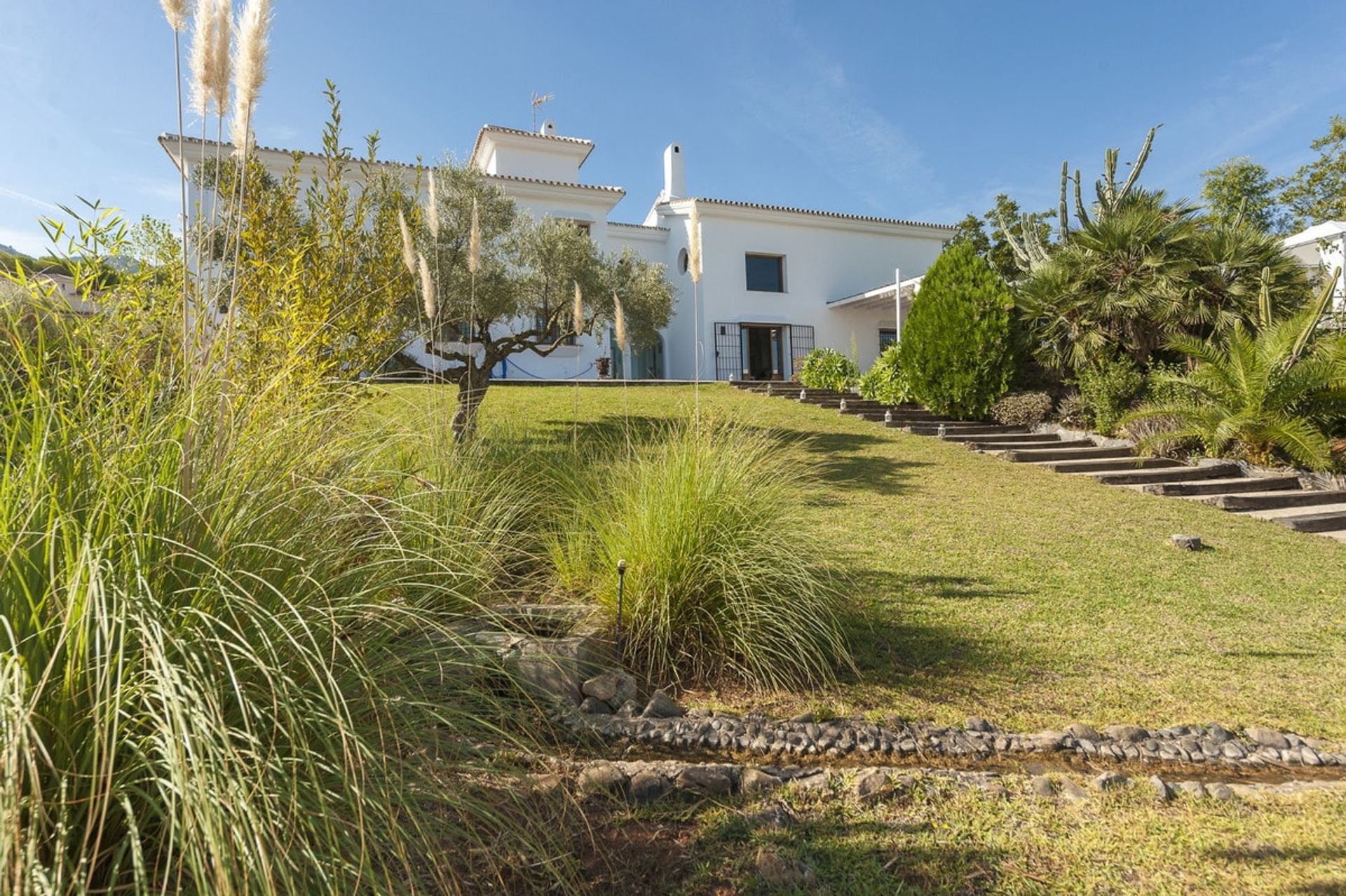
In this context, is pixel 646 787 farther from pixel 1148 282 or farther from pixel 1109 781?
pixel 1148 282

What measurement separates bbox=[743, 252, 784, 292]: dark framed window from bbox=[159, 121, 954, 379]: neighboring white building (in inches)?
1.5

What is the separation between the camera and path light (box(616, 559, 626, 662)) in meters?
2.90

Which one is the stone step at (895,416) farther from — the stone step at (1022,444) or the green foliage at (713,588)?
the green foliage at (713,588)

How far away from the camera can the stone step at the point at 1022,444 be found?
10.9 meters

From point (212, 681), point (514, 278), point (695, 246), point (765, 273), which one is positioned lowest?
point (212, 681)

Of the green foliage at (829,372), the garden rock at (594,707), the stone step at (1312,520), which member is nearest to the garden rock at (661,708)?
the garden rock at (594,707)

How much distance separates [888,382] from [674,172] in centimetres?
1263

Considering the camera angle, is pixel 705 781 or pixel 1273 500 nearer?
pixel 705 781

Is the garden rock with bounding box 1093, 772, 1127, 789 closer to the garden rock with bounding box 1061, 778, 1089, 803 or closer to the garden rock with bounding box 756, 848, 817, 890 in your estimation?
the garden rock with bounding box 1061, 778, 1089, 803

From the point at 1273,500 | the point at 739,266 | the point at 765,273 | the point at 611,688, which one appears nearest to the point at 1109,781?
the point at 611,688

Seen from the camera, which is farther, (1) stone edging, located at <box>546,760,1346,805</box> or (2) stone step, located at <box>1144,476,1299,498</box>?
(2) stone step, located at <box>1144,476,1299,498</box>

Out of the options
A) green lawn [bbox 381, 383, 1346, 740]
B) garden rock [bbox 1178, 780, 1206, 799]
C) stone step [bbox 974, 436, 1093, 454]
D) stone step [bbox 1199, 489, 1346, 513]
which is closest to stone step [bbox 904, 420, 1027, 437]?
stone step [bbox 974, 436, 1093, 454]

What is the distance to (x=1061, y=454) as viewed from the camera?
10.5 meters

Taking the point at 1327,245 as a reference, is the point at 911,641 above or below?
below
